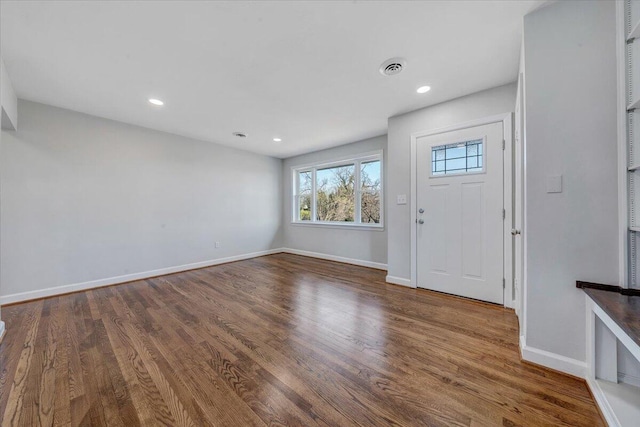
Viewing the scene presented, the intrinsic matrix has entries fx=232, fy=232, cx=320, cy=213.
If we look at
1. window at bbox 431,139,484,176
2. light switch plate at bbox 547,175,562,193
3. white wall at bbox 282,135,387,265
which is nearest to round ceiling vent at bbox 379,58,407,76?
window at bbox 431,139,484,176

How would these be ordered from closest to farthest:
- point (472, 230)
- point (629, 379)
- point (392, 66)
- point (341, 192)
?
point (629, 379), point (392, 66), point (472, 230), point (341, 192)

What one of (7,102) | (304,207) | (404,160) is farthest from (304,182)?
(7,102)

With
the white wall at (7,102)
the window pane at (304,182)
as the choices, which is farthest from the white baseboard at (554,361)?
the white wall at (7,102)

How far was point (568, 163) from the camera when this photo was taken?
1502 millimetres

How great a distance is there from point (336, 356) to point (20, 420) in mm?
1726

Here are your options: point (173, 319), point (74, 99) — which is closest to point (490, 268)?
point (173, 319)

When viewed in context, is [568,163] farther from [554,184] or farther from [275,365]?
[275,365]

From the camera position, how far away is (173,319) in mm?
2299

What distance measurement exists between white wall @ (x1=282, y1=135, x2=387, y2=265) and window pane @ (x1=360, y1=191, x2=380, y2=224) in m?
0.22

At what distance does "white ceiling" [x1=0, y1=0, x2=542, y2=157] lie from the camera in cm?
156

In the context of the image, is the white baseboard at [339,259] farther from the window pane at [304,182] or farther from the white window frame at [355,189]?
the window pane at [304,182]

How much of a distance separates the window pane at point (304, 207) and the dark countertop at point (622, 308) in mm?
4571

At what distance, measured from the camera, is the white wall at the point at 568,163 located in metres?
1.41

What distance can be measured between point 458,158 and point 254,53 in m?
2.48
